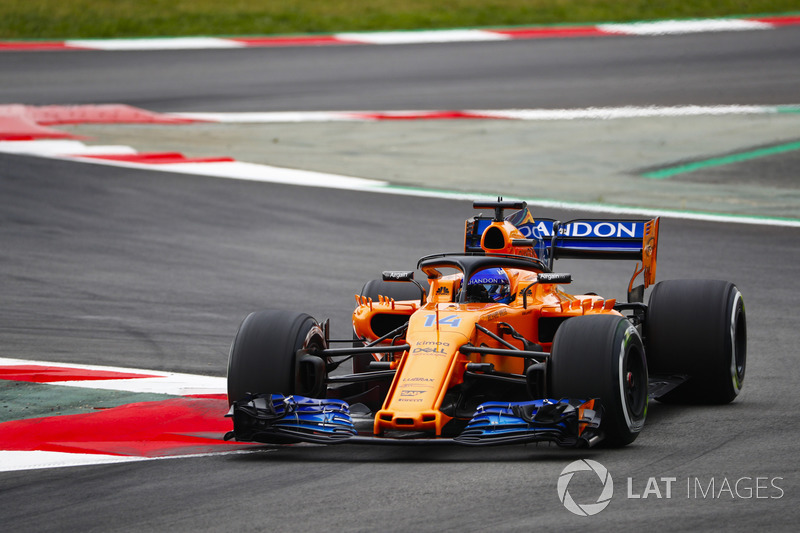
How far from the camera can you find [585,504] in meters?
6.59

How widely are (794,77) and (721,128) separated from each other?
362 cm

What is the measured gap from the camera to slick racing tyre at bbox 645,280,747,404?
31.2ft

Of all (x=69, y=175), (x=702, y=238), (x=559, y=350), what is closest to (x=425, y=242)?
(x=702, y=238)

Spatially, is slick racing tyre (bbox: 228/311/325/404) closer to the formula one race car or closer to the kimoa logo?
the formula one race car

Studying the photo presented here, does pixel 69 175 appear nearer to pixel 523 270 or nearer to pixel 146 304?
pixel 146 304

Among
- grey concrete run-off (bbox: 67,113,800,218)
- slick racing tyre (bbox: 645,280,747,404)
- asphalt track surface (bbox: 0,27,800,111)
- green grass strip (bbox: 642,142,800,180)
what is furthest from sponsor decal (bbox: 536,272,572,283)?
asphalt track surface (bbox: 0,27,800,111)

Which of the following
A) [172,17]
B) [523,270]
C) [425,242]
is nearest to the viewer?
[523,270]

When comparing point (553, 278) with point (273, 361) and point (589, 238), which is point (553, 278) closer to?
point (589, 238)

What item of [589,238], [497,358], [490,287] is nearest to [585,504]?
[497,358]

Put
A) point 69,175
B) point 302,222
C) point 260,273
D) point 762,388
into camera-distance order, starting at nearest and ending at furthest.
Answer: point 762,388 < point 260,273 < point 302,222 < point 69,175

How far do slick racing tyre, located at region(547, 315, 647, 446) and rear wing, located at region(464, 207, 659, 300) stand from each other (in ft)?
7.03

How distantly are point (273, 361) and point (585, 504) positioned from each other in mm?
2669

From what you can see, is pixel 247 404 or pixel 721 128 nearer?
pixel 247 404

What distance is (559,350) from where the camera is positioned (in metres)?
8.02
